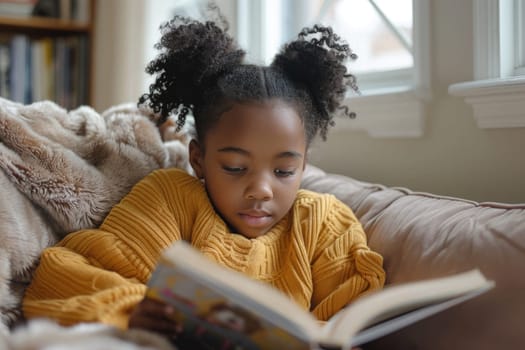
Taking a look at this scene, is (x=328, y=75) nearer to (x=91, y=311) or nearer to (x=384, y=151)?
(x=384, y=151)

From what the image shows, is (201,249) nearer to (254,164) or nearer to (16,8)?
(254,164)

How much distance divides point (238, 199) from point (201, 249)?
0.41ft

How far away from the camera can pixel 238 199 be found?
Result: 3.90 ft

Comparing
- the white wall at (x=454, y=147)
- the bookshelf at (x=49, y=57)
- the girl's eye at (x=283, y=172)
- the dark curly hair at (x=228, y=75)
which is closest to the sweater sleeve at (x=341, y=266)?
the girl's eye at (x=283, y=172)

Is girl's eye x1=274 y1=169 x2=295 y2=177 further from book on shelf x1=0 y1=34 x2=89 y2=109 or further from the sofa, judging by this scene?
book on shelf x1=0 y1=34 x2=89 y2=109

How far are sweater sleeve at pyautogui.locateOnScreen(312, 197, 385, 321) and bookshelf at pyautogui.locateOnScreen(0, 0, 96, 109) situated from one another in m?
1.70

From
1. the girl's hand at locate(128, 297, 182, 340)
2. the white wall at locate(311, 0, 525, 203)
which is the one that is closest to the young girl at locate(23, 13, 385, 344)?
the girl's hand at locate(128, 297, 182, 340)

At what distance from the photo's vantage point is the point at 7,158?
115 centimetres

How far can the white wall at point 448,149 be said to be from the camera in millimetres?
1308

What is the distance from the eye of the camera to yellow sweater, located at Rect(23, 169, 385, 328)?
3.48ft

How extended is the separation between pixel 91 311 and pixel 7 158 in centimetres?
41

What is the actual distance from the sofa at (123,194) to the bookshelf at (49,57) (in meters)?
1.29

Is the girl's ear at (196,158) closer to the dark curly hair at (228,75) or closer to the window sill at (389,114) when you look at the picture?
the dark curly hair at (228,75)

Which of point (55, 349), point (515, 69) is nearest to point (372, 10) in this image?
point (515, 69)
